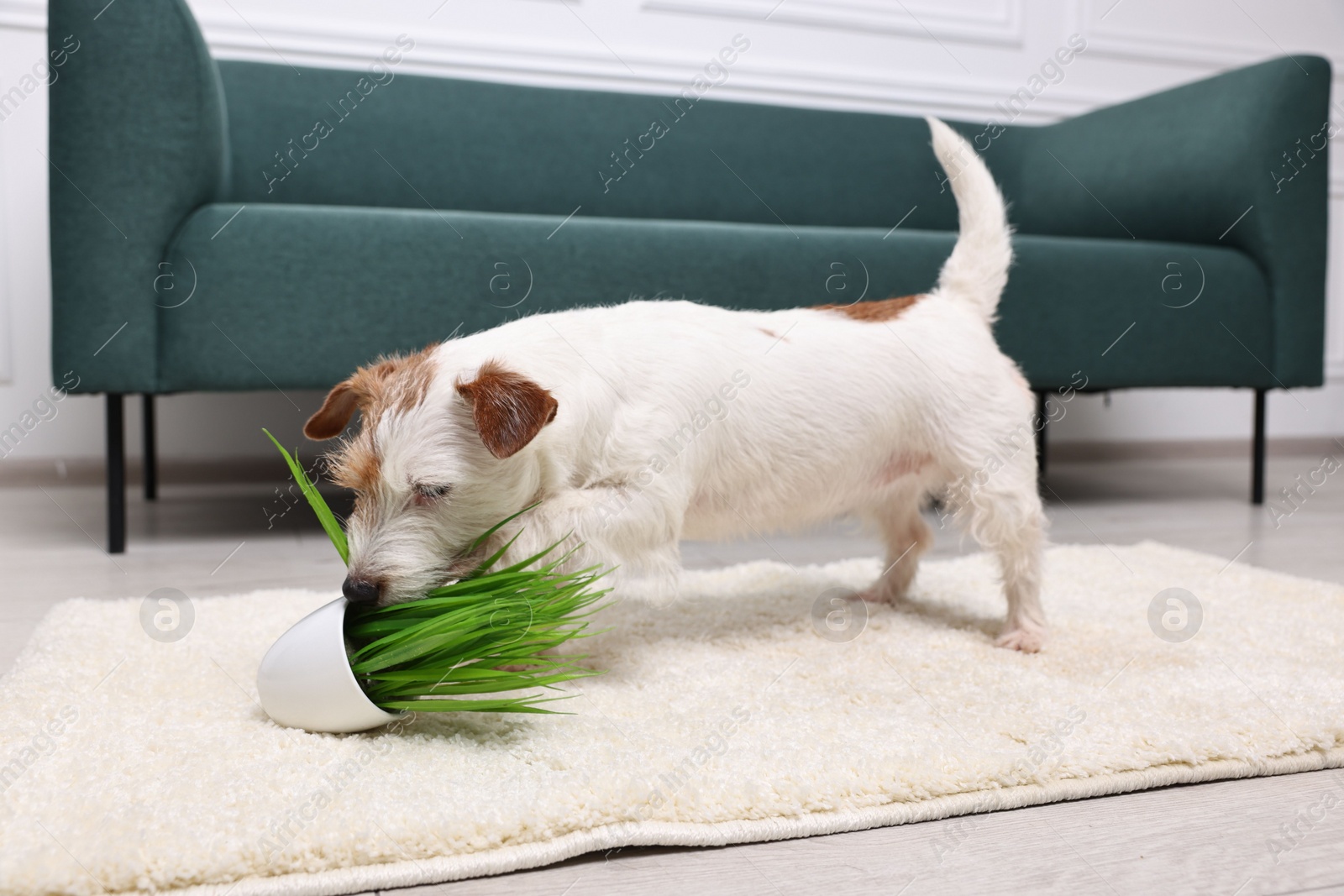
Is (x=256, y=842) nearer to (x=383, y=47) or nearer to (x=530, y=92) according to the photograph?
(x=530, y=92)

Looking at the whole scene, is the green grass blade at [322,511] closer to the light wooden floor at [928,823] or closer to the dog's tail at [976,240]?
Result: the light wooden floor at [928,823]

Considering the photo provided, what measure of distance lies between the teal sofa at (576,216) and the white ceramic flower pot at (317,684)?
1.33m

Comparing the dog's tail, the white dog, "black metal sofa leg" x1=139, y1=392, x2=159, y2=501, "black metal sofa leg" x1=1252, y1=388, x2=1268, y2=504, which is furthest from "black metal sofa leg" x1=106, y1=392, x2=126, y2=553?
"black metal sofa leg" x1=1252, y1=388, x2=1268, y2=504

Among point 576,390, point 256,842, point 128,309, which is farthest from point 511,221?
point 256,842

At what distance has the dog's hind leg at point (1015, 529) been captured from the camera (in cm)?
161

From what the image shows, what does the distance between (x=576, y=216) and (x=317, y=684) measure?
232cm

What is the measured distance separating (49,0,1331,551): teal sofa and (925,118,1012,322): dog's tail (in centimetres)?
91

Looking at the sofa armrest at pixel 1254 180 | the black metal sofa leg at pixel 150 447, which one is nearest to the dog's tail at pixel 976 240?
the sofa armrest at pixel 1254 180

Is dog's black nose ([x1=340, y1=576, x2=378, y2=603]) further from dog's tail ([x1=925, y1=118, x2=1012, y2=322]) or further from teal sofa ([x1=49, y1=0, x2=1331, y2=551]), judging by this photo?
teal sofa ([x1=49, y1=0, x2=1331, y2=551])

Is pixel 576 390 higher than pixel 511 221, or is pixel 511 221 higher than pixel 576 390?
pixel 511 221

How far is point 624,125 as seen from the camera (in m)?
3.62

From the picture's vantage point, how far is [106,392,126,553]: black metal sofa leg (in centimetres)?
237

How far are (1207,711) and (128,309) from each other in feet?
7.43

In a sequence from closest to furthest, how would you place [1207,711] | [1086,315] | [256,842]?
[256,842]
[1207,711]
[1086,315]
